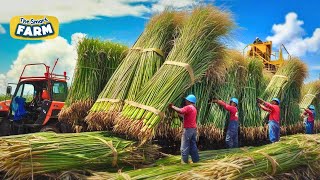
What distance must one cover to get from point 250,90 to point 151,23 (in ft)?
10.3

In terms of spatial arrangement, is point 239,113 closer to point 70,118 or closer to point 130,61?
point 130,61

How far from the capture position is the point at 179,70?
629cm

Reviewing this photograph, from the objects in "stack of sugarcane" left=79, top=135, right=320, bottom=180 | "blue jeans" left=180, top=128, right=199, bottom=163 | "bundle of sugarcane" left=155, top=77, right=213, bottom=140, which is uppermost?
"bundle of sugarcane" left=155, top=77, right=213, bottom=140

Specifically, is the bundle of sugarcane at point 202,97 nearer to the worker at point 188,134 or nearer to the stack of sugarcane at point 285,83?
the worker at point 188,134

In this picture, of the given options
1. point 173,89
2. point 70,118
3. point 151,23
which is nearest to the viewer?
point 173,89

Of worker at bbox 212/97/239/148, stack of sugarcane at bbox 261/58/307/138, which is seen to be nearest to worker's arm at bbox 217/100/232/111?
worker at bbox 212/97/239/148

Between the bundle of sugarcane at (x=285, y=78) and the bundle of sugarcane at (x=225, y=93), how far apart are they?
1.41 metres

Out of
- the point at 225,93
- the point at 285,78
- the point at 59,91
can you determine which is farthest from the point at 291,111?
the point at 59,91

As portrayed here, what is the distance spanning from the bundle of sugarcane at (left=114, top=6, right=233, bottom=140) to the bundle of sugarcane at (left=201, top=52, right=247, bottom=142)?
31.6 inches

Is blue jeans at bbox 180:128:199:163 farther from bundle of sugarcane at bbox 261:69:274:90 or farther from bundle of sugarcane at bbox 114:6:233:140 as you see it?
bundle of sugarcane at bbox 261:69:274:90

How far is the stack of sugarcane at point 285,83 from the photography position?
10.0m

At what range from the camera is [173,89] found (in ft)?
20.0

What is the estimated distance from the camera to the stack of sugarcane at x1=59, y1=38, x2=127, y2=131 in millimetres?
7633

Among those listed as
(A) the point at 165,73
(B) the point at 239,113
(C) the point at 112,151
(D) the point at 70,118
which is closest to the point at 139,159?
(C) the point at 112,151
